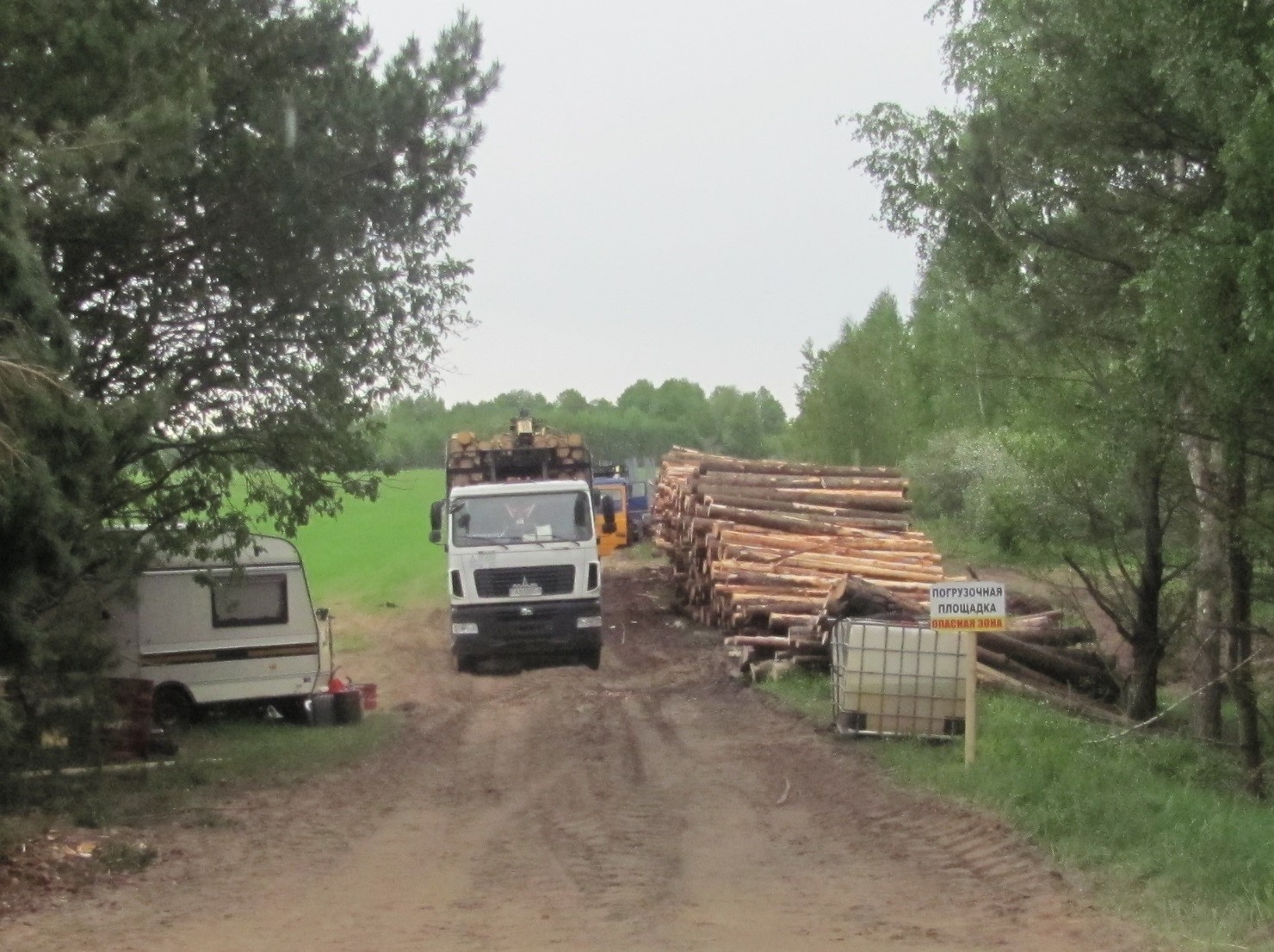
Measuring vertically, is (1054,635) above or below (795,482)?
below

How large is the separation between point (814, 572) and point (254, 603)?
323 inches

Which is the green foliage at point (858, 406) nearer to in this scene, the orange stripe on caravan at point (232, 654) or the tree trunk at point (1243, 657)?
the orange stripe on caravan at point (232, 654)

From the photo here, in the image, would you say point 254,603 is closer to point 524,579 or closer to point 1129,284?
point 524,579

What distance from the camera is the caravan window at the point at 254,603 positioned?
17.9 metres

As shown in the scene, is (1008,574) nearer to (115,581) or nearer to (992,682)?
(992,682)

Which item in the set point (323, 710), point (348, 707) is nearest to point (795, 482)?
point (348, 707)

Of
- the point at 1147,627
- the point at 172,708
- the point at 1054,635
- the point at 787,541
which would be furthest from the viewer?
the point at 787,541

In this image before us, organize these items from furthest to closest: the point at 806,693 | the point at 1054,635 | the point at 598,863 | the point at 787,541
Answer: the point at 787,541 < the point at 1054,635 < the point at 806,693 < the point at 598,863

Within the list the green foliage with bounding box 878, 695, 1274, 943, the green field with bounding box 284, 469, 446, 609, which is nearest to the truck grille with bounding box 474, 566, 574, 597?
the green field with bounding box 284, 469, 446, 609

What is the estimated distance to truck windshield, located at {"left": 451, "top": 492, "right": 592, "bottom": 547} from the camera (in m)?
20.7

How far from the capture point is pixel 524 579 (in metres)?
20.6

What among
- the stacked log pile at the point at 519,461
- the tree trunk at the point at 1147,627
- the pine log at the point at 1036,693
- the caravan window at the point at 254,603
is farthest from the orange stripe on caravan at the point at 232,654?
the tree trunk at the point at 1147,627

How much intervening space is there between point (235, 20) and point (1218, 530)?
10291 millimetres

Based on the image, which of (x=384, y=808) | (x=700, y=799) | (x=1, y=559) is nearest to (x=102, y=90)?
(x=1, y=559)
